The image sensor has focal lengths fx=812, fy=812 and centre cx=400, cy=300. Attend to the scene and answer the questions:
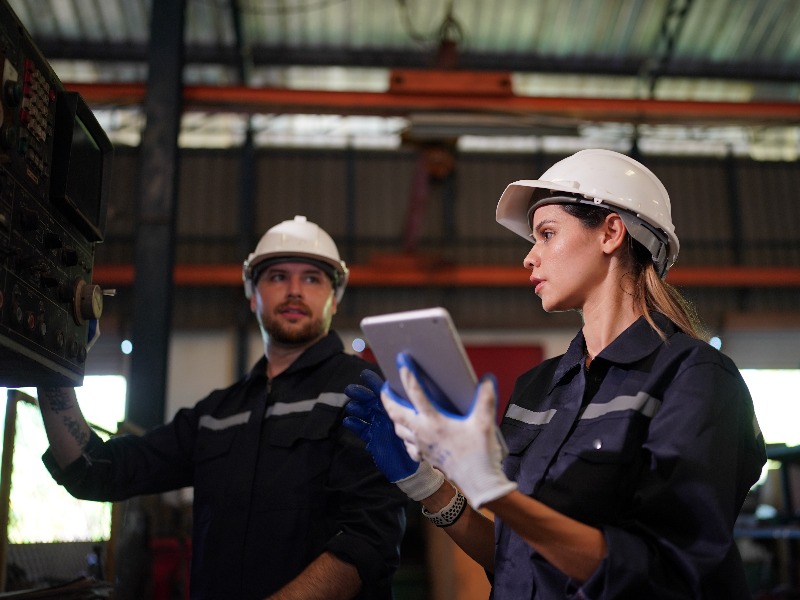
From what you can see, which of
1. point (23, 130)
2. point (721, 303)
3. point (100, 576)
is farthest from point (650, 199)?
point (721, 303)

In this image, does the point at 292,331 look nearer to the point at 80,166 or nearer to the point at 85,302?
the point at 85,302

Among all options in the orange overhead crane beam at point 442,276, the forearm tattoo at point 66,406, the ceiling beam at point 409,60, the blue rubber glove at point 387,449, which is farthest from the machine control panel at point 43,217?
the ceiling beam at point 409,60

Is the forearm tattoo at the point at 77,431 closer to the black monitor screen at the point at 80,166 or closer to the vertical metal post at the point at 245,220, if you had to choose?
the black monitor screen at the point at 80,166

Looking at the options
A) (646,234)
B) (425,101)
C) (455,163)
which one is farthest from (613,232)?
(455,163)

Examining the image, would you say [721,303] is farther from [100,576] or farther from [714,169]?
[100,576]

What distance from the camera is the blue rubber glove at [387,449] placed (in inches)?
78.4

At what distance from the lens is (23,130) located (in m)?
1.63

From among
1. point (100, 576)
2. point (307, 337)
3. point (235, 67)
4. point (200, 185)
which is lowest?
point (100, 576)

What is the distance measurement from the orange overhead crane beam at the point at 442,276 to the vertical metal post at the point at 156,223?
4.75 m

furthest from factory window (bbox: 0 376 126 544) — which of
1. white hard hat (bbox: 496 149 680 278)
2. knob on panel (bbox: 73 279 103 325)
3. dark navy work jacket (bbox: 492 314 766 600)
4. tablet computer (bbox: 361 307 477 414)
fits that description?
white hard hat (bbox: 496 149 680 278)

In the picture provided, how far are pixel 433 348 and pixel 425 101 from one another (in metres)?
5.01

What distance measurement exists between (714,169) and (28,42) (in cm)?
1204

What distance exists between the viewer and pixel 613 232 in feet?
6.47

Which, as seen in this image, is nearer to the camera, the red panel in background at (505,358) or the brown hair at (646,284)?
the brown hair at (646,284)
